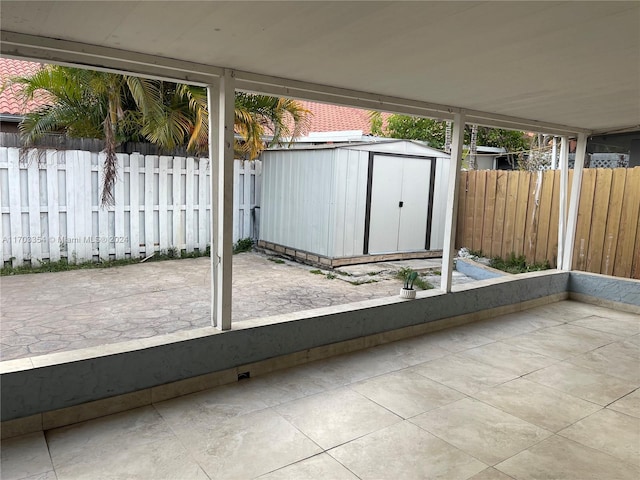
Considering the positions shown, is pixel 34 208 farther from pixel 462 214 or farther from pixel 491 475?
pixel 462 214

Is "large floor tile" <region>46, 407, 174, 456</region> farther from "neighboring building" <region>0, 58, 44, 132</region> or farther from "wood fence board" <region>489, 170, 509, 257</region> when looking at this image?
"wood fence board" <region>489, 170, 509, 257</region>

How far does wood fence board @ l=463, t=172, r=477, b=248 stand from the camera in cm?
855

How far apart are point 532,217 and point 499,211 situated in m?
0.64

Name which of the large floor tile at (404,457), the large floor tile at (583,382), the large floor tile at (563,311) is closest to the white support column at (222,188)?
the large floor tile at (404,457)

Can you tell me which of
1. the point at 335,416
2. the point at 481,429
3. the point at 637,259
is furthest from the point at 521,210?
the point at 335,416

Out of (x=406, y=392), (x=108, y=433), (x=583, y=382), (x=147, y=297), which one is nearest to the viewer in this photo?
(x=108, y=433)

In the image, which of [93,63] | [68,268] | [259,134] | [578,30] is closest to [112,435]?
[93,63]

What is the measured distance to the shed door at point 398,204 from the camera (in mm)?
7859

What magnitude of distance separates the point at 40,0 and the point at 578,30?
2.42 meters

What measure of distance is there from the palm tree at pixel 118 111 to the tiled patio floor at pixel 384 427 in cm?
490

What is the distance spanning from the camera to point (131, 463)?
7.53 feet

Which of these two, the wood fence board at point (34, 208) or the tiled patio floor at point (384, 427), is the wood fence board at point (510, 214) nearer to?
the tiled patio floor at point (384, 427)

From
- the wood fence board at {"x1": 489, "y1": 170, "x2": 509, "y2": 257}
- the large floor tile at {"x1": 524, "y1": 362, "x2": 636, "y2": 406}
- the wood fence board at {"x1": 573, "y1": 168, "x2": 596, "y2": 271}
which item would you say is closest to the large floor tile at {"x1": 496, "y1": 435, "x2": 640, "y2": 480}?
the large floor tile at {"x1": 524, "y1": 362, "x2": 636, "y2": 406}

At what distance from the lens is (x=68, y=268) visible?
21.7ft
